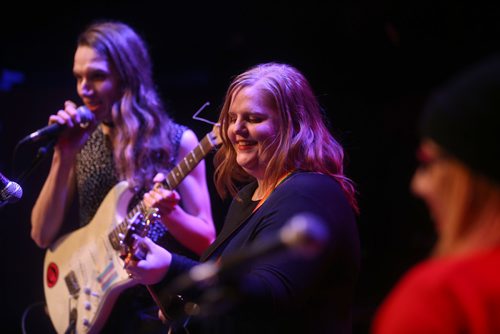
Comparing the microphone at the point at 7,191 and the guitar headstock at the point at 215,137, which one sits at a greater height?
the guitar headstock at the point at 215,137

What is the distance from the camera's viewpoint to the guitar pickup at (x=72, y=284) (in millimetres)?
2873

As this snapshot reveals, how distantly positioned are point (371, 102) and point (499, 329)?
10.9 ft

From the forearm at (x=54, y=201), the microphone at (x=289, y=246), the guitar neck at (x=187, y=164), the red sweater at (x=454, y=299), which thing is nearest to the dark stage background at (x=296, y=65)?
the forearm at (x=54, y=201)

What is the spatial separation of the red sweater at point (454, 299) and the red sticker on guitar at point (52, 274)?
7.77 ft

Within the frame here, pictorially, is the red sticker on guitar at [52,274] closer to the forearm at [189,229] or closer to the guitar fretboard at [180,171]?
the guitar fretboard at [180,171]

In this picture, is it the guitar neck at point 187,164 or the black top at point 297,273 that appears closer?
the black top at point 297,273

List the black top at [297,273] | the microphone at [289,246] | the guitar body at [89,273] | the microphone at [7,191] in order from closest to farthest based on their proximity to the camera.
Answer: the microphone at [289,246], the black top at [297,273], the microphone at [7,191], the guitar body at [89,273]

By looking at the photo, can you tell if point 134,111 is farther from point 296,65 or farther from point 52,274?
point 296,65

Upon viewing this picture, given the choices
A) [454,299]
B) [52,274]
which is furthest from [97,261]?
[454,299]

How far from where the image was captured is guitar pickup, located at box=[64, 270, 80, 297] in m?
2.87

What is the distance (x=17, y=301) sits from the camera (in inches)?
140

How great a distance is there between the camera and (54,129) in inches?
103

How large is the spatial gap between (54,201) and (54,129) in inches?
21.1

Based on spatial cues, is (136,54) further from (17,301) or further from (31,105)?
(17,301)
